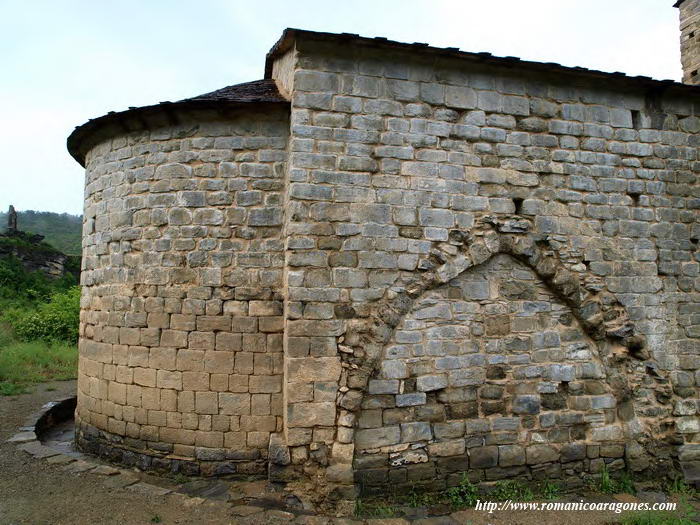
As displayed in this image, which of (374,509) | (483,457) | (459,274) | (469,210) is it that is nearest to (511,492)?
(483,457)

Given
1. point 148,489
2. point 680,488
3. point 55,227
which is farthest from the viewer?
point 55,227

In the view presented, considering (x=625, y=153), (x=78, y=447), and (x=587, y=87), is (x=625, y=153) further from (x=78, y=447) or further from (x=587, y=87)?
(x=78, y=447)

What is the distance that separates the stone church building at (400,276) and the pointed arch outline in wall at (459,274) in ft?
0.09

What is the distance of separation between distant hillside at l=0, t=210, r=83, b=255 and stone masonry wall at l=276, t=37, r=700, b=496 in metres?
31.7

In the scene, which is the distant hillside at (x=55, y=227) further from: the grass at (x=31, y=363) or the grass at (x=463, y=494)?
the grass at (x=463, y=494)

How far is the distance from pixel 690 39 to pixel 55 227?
4839 cm

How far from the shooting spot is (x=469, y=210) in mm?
4922

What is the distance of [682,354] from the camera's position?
17.7ft

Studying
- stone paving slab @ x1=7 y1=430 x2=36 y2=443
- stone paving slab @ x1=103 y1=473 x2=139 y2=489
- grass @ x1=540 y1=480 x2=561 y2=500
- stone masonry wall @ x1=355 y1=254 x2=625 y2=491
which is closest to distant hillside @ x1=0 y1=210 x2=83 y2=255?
stone paving slab @ x1=7 y1=430 x2=36 y2=443

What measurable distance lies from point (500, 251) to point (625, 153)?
2146 mm

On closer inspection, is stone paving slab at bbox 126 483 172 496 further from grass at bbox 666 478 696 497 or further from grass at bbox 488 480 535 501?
grass at bbox 666 478 696 497

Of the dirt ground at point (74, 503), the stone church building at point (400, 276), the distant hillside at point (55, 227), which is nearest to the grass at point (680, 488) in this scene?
the stone church building at point (400, 276)

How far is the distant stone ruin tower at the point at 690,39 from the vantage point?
737cm

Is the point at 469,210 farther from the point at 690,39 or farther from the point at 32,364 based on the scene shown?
the point at 32,364
